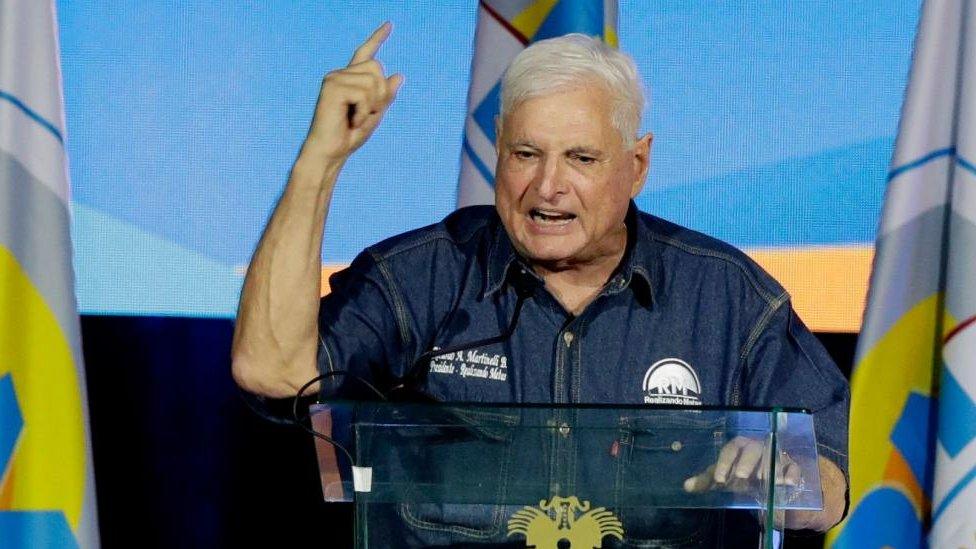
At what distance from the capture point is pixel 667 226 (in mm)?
2125

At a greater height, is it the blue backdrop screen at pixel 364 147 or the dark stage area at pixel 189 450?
the blue backdrop screen at pixel 364 147

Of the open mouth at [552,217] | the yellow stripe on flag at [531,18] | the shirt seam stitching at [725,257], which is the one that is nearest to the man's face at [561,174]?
the open mouth at [552,217]

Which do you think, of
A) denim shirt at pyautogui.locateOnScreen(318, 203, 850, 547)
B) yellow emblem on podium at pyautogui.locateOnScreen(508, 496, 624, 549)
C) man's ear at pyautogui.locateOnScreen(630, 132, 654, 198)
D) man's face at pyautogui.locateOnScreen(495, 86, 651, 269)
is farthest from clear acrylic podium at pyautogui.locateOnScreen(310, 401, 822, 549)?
man's ear at pyautogui.locateOnScreen(630, 132, 654, 198)

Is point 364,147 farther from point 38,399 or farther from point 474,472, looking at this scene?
point 474,472

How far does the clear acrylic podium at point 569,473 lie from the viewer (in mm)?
1380

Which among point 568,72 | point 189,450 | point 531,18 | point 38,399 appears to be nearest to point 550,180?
point 568,72

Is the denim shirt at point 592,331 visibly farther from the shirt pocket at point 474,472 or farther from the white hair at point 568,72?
the shirt pocket at point 474,472

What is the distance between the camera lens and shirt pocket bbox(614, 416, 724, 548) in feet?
4.53

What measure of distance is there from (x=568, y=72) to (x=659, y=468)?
67 centimetres

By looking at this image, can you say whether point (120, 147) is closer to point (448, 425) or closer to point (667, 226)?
point (667, 226)

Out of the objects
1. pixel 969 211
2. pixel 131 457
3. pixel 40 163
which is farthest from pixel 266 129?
pixel 969 211

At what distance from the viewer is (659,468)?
1.39 m

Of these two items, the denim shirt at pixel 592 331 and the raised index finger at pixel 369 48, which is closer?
the raised index finger at pixel 369 48

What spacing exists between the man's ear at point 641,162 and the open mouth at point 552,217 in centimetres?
14
